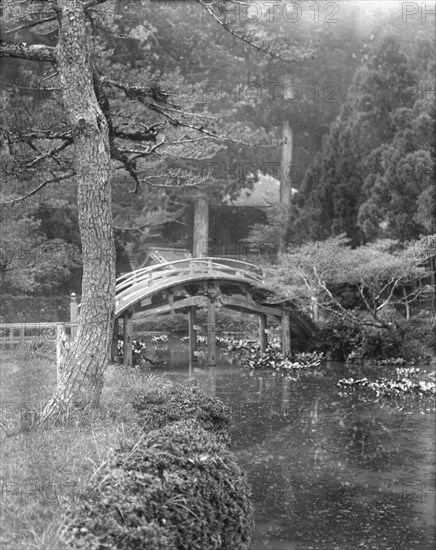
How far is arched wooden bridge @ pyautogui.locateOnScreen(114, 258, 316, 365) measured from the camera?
19406 millimetres

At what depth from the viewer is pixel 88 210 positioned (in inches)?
355

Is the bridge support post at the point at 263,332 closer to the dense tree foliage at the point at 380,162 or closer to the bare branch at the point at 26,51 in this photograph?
the dense tree foliage at the point at 380,162

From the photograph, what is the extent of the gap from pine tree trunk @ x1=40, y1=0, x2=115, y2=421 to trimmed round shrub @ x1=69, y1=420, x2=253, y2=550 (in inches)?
114

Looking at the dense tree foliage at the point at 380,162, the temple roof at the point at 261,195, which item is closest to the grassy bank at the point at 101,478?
the dense tree foliage at the point at 380,162

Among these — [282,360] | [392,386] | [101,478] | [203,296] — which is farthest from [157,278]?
[101,478]

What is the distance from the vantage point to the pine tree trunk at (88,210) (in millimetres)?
8852

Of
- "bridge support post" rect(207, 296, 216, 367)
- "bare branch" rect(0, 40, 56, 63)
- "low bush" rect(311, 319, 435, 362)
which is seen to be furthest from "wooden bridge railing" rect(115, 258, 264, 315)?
"bare branch" rect(0, 40, 56, 63)

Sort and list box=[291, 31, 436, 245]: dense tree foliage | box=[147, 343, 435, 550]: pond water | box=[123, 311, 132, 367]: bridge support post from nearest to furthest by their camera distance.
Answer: box=[147, 343, 435, 550]: pond water, box=[123, 311, 132, 367]: bridge support post, box=[291, 31, 436, 245]: dense tree foliage

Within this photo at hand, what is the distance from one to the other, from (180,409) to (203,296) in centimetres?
1283

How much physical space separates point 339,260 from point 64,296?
35.1 ft

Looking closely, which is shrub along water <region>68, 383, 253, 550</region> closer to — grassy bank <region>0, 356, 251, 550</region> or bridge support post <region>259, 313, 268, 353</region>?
grassy bank <region>0, 356, 251, 550</region>

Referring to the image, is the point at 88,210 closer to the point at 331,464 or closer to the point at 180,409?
the point at 180,409

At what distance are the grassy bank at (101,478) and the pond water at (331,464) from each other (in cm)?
156

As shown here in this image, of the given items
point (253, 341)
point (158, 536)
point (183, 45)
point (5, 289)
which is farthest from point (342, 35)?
point (158, 536)
